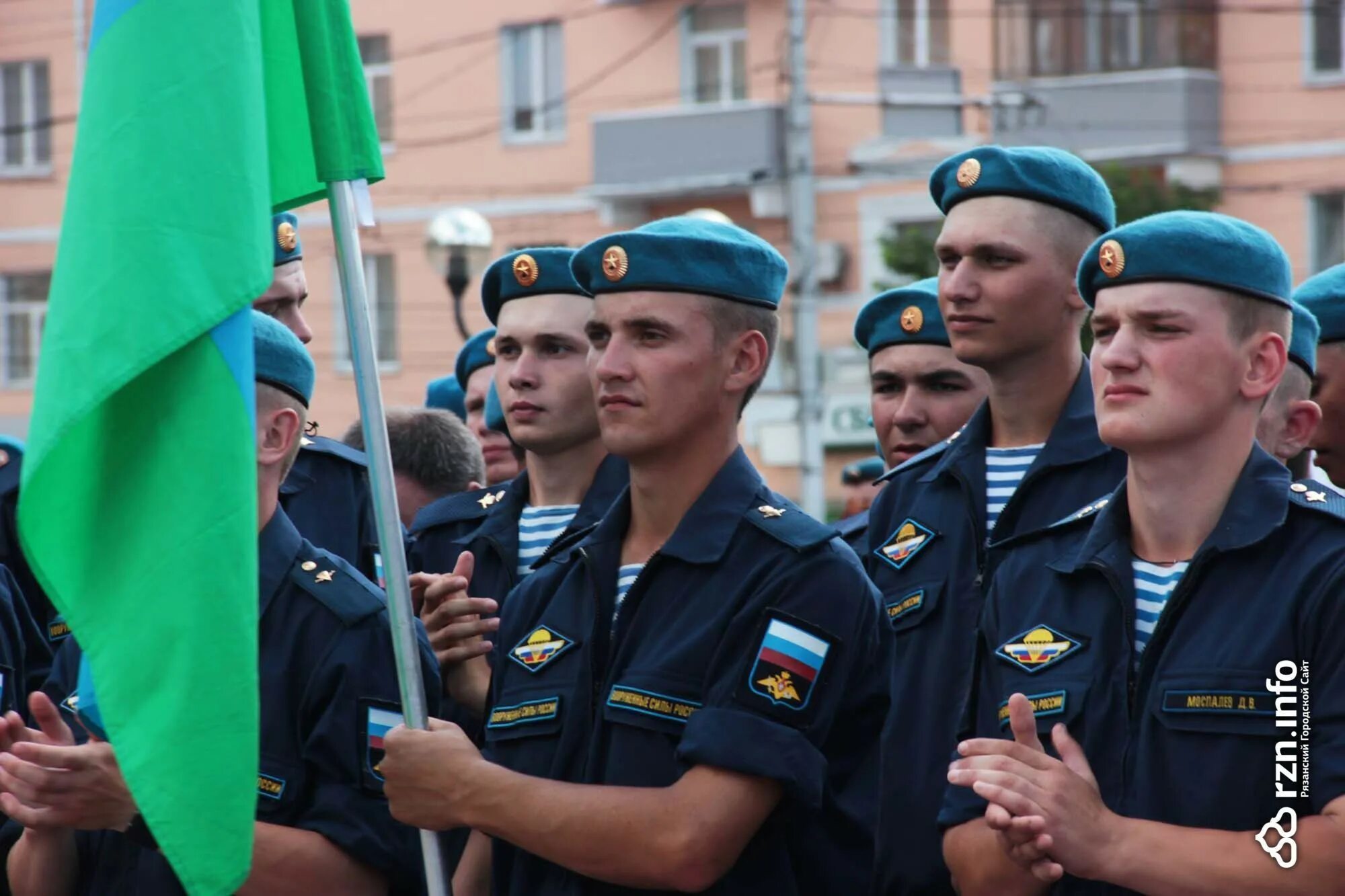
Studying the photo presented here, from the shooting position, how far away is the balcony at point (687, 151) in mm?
26938

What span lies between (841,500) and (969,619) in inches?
841

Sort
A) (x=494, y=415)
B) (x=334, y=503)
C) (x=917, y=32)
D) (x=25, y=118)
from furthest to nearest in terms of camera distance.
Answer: (x=25, y=118) → (x=917, y=32) → (x=494, y=415) → (x=334, y=503)

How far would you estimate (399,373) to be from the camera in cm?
2948

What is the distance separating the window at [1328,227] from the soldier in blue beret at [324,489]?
20.2 metres

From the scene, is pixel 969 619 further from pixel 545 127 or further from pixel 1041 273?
pixel 545 127

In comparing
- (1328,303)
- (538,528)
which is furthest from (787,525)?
(1328,303)

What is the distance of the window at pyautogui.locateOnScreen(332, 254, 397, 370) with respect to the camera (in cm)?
2955

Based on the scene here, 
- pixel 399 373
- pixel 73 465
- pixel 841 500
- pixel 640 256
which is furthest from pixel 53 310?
pixel 399 373

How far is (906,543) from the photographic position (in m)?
5.03

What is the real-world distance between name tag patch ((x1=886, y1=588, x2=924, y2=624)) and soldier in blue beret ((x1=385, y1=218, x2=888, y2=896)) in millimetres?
A: 737

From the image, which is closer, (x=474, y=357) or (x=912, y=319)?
(x=912, y=319)

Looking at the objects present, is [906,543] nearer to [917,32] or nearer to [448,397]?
[448,397]

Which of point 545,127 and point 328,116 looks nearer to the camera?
point 328,116

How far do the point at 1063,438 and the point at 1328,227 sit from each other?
828 inches
